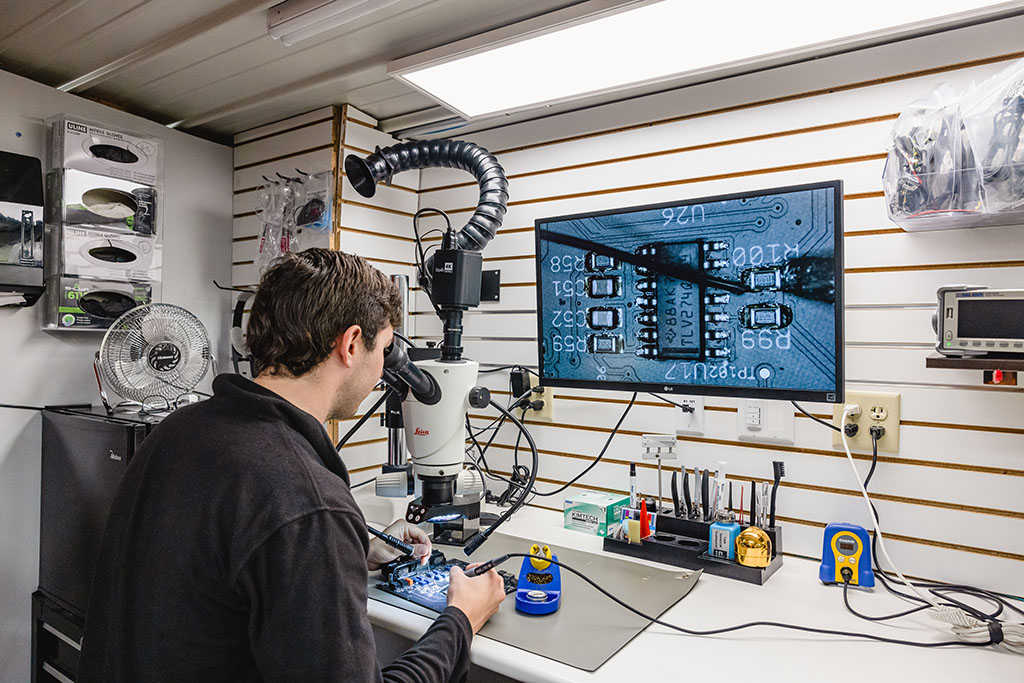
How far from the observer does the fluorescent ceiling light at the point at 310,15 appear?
5.17 ft

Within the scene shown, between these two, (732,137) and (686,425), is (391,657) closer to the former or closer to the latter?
(686,425)

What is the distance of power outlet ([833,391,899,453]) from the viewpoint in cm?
159

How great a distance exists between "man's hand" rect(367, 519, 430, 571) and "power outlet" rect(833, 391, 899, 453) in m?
1.12

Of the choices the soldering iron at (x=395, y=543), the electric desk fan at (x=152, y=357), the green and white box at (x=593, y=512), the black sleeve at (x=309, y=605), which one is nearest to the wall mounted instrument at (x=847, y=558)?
the green and white box at (x=593, y=512)

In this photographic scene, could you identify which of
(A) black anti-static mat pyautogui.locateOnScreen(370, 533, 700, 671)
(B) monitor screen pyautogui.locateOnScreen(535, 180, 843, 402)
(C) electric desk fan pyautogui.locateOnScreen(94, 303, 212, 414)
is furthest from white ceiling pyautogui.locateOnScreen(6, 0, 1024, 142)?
(A) black anti-static mat pyautogui.locateOnScreen(370, 533, 700, 671)

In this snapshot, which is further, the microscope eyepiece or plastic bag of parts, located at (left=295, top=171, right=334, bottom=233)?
plastic bag of parts, located at (left=295, top=171, right=334, bottom=233)

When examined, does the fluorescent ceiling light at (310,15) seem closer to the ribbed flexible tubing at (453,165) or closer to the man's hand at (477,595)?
the ribbed flexible tubing at (453,165)

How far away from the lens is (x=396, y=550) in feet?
5.16

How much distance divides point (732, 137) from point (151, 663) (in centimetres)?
187

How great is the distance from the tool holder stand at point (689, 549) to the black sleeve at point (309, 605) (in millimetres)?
938

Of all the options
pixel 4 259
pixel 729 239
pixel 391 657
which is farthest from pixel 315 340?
pixel 4 259

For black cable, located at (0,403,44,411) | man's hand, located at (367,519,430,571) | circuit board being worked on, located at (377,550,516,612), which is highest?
black cable, located at (0,403,44,411)

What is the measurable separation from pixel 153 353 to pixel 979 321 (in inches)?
90.5

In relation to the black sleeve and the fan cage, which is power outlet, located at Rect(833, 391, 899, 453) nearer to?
the black sleeve
